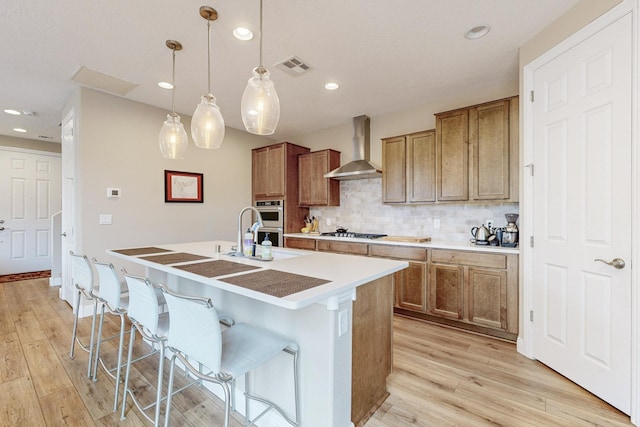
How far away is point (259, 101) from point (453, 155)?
2.33 meters

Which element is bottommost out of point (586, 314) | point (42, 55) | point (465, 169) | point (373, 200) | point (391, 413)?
point (391, 413)

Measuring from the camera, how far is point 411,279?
10.9ft

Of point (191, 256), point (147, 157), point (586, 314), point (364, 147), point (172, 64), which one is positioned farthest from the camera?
point (364, 147)

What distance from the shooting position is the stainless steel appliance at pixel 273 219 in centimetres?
479

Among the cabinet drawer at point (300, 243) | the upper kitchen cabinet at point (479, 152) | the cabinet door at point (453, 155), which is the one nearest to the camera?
the upper kitchen cabinet at point (479, 152)

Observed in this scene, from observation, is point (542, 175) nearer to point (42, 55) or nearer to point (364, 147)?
point (364, 147)

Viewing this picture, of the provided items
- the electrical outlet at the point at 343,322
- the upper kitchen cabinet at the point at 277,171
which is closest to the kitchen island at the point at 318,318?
the electrical outlet at the point at 343,322

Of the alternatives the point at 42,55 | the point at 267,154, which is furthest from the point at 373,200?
the point at 42,55

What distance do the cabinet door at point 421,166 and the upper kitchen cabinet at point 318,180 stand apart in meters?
1.30

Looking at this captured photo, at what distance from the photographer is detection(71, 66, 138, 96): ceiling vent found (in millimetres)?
2949

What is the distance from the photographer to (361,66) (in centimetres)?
287

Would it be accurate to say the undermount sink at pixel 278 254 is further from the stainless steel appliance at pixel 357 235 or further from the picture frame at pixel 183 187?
the picture frame at pixel 183 187

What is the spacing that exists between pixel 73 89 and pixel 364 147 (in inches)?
145

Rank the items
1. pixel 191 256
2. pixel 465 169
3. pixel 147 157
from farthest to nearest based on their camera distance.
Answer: pixel 147 157, pixel 465 169, pixel 191 256
